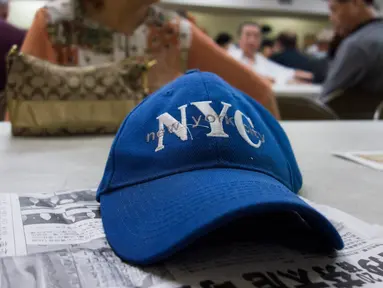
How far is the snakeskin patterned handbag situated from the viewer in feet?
3.84

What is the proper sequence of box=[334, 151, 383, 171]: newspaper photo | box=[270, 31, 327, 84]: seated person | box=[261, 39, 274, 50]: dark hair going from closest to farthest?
box=[334, 151, 383, 171]: newspaper photo < box=[270, 31, 327, 84]: seated person < box=[261, 39, 274, 50]: dark hair

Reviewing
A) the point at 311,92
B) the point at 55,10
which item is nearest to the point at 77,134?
the point at 55,10

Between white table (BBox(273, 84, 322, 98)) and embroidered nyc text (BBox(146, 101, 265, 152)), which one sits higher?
embroidered nyc text (BBox(146, 101, 265, 152))

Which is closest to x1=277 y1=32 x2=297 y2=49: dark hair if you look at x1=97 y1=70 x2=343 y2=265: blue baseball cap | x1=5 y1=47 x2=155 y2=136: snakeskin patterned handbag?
x1=5 y1=47 x2=155 y2=136: snakeskin patterned handbag

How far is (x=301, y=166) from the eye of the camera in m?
0.93

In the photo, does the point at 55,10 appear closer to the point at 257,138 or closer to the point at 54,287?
the point at 257,138

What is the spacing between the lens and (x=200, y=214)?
17.0 inches

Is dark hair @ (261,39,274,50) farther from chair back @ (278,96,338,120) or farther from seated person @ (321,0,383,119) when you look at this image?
chair back @ (278,96,338,120)

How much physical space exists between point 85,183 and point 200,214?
39 cm

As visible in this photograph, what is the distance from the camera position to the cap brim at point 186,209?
421 mm

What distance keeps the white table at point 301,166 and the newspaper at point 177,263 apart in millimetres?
167

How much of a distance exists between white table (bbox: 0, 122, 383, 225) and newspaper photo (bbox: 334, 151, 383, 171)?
23 millimetres

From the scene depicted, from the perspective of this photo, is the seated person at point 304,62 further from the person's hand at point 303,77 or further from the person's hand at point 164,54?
the person's hand at point 164,54

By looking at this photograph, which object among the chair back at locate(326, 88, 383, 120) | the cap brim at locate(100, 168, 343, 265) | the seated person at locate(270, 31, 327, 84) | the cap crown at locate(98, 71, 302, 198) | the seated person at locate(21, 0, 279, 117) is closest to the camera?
the cap brim at locate(100, 168, 343, 265)
